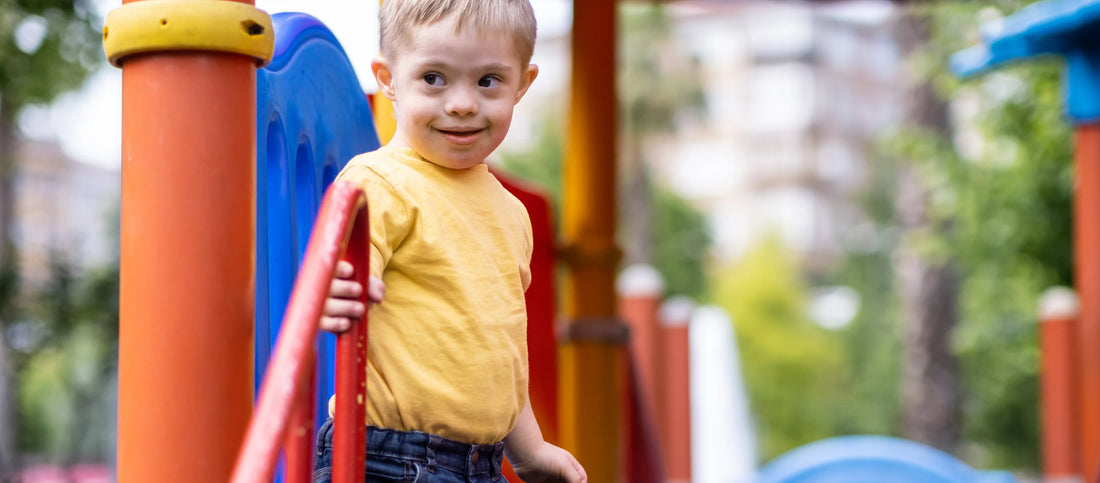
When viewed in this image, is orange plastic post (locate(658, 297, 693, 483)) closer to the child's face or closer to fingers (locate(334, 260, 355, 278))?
the child's face

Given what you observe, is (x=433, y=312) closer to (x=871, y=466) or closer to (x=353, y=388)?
(x=353, y=388)

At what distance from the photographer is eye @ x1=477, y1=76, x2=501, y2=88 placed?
1807 mm

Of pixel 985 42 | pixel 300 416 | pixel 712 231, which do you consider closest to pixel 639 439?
pixel 985 42

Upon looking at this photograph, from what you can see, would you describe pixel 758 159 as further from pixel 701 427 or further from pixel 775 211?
pixel 701 427

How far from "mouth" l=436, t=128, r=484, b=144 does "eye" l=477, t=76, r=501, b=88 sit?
0.07 m

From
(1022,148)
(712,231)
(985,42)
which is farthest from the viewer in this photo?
(712,231)

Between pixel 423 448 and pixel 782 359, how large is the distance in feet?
103

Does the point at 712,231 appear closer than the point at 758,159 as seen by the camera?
Yes

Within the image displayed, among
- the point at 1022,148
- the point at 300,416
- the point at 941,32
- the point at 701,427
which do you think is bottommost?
the point at 701,427

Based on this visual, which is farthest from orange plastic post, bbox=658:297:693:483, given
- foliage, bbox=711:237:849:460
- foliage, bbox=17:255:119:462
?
foliage, bbox=711:237:849:460

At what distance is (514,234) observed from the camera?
75.9 inches

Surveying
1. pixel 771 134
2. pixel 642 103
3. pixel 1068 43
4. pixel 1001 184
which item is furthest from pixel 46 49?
pixel 771 134

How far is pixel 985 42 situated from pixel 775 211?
55.6m

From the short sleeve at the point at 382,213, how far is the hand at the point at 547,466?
423mm
